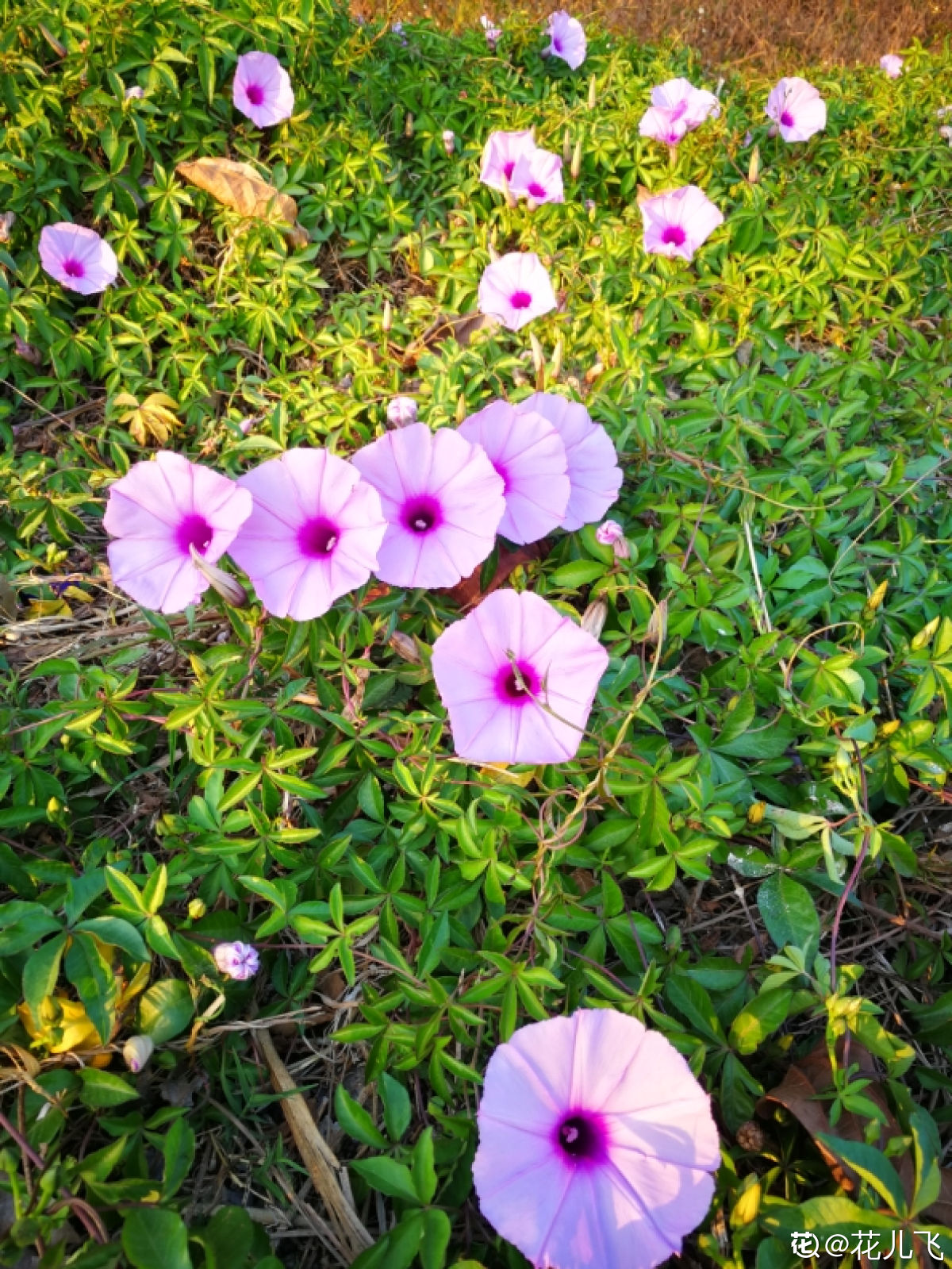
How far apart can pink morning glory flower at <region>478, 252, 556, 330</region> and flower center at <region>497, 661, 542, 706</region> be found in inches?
60.2

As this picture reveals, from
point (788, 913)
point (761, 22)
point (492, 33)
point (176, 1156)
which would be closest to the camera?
point (176, 1156)

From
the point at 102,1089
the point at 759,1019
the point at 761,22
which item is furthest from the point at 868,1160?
the point at 761,22

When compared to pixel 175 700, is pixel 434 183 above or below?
above

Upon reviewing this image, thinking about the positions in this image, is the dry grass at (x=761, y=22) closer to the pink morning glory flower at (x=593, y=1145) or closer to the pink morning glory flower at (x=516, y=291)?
the pink morning glory flower at (x=516, y=291)

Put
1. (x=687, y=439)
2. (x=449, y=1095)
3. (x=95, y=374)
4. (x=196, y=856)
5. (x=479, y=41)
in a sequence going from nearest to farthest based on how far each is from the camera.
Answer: (x=449, y=1095), (x=196, y=856), (x=687, y=439), (x=95, y=374), (x=479, y=41)

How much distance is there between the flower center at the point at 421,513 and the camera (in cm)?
164

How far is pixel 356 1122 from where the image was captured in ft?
4.09

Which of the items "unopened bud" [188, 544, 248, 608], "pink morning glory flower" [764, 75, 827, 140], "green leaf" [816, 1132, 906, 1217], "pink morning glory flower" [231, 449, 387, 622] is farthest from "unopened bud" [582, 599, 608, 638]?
"pink morning glory flower" [764, 75, 827, 140]

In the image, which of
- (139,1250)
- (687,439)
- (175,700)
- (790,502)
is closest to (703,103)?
(687,439)

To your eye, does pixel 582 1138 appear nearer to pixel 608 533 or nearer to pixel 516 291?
pixel 608 533

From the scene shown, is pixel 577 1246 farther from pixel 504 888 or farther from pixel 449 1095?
pixel 504 888

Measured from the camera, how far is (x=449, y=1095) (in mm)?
1320

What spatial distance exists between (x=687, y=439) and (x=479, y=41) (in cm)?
285

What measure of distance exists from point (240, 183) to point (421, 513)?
2101mm
